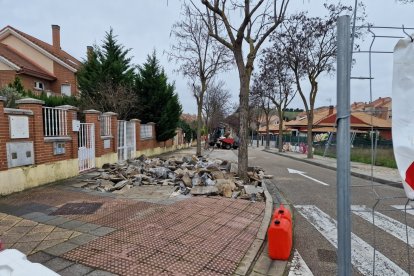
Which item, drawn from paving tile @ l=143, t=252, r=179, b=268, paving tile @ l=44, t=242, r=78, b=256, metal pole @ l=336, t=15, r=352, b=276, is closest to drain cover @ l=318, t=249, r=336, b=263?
paving tile @ l=143, t=252, r=179, b=268

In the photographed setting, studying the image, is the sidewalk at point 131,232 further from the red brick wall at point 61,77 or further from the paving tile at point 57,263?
the red brick wall at point 61,77

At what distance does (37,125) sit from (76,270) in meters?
5.37

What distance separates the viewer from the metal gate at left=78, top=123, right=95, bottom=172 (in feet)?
33.5

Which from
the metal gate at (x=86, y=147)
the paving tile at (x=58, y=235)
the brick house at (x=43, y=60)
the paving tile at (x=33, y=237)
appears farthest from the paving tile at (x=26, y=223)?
the brick house at (x=43, y=60)

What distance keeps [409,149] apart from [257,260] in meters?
2.78

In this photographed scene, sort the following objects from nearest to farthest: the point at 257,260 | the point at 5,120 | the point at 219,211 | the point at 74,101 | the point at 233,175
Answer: the point at 257,260 < the point at 219,211 < the point at 5,120 < the point at 233,175 < the point at 74,101

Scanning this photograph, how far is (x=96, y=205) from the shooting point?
6.23 metres

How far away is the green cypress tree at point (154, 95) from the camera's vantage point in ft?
A: 62.4

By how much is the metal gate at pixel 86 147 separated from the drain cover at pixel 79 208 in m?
4.09

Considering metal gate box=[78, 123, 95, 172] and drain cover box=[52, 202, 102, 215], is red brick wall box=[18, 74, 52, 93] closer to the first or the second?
metal gate box=[78, 123, 95, 172]

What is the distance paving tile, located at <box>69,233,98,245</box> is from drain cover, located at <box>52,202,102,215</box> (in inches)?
48.7

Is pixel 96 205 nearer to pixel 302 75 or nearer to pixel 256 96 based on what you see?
pixel 302 75

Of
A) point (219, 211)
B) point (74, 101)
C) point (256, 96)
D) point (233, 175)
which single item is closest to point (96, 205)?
point (219, 211)

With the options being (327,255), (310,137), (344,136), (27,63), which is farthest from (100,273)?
(27,63)
